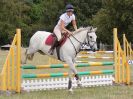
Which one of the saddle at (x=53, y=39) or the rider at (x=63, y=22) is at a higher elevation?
the rider at (x=63, y=22)

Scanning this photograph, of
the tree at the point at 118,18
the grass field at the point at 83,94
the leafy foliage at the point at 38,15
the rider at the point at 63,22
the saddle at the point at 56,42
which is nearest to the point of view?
the grass field at the point at 83,94

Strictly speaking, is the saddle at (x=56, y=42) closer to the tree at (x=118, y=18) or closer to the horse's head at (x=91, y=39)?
the horse's head at (x=91, y=39)

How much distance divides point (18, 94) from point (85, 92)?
186 cm

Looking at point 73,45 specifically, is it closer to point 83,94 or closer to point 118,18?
point 83,94

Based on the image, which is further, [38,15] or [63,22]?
[38,15]

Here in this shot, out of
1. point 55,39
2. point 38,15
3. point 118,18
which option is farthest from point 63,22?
point 38,15

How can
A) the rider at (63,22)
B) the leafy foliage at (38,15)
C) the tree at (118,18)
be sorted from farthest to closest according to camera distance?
the leafy foliage at (38,15), the tree at (118,18), the rider at (63,22)

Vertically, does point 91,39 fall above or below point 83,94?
above

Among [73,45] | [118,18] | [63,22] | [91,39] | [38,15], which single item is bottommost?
[73,45]

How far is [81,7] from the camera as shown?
73.2 metres

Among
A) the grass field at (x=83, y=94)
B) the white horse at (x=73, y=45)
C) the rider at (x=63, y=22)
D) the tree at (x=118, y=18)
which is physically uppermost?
the tree at (x=118, y=18)

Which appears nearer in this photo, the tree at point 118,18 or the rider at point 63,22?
the rider at point 63,22

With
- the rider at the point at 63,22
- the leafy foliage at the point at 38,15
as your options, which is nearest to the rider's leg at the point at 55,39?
the rider at the point at 63,22

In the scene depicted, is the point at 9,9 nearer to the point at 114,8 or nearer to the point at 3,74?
the point at 114,8
